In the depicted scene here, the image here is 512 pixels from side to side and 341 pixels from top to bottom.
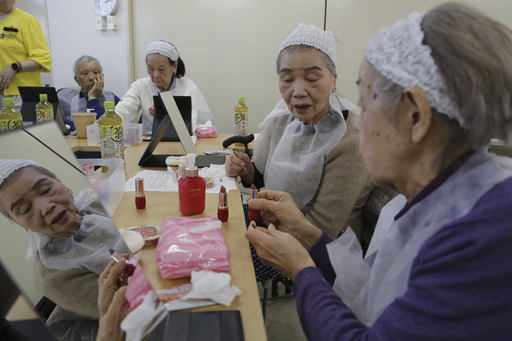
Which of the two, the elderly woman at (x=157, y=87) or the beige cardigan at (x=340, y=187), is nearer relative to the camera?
the beige cardigan at (x=340, y=187)

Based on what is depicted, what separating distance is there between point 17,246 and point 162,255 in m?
0.54

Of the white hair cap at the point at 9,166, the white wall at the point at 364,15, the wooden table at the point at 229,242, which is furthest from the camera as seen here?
the white wall at the point at 364,15

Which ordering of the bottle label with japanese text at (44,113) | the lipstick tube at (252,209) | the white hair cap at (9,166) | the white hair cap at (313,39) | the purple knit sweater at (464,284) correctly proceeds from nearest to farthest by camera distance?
1. the white hair cap at (9,166)
2. the purple knit sweater at (464,284)
3. the lipstick tube at (252,209)
4. the white hair cap at (313,39)
5. the bottle label with japanese text at (44,113)

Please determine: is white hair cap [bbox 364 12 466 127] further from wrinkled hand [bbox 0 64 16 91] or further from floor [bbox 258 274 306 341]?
wrinkled hand [bbox 0 64 16 91]

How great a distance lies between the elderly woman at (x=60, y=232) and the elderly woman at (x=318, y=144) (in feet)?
3.29

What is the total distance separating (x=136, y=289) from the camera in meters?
0.42

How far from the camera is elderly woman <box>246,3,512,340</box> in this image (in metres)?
0.56

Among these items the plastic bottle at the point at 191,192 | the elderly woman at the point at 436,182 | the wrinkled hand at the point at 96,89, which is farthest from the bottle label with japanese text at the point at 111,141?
the wrinkled hand at the point at 96,89

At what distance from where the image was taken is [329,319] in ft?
2.43

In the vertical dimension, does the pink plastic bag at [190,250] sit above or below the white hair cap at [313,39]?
below

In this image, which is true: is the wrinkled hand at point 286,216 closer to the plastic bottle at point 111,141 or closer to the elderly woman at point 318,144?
the elderly woman at point 318,144

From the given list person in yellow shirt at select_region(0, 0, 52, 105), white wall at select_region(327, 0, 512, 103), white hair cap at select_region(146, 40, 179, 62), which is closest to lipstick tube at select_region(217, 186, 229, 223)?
white hair cap at select_region(146, 40, 179, 62)

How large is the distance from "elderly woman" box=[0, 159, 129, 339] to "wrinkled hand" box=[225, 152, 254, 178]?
1237mm

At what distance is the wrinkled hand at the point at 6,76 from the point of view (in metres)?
3.15
